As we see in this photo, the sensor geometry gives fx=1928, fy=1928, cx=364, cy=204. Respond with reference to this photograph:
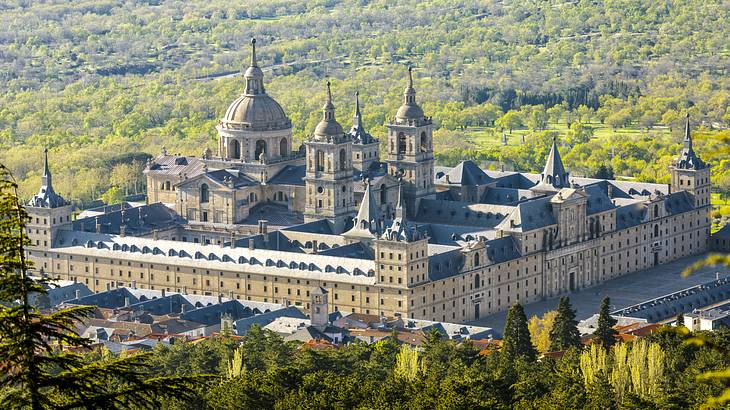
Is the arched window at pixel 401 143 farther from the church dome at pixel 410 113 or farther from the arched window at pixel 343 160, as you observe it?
the arched window at pixel 343 160

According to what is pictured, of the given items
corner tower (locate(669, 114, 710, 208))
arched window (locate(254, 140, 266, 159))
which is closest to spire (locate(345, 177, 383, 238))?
arched window (locate(254, 140, 266, 159))

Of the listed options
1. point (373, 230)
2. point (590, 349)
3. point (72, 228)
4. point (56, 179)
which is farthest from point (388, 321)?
point (56, 179)

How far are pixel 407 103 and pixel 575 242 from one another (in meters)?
18.4

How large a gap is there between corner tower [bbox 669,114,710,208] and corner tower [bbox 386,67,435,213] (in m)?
20.6

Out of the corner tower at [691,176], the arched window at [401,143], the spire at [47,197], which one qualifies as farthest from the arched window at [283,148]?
the corner tower at [691,176]

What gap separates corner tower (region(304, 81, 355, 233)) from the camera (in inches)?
5340

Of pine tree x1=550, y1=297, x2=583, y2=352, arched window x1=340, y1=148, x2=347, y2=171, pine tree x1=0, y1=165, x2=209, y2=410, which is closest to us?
pine tree x1=0, y1=165, x2=209, y2=410

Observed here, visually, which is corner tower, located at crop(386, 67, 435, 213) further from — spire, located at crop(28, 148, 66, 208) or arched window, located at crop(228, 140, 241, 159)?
spire, located at crop(28, 148, 66, 208)

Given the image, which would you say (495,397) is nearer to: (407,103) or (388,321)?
(388,321)

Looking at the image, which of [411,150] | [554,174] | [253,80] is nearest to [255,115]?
[253,80]

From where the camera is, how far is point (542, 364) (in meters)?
94.9

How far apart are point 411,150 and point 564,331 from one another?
4338 cm

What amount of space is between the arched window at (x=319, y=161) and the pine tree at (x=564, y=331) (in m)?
36.3

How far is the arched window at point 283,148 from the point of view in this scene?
143 metres
